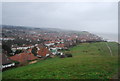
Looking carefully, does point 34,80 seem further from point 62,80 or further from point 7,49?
point 7,49

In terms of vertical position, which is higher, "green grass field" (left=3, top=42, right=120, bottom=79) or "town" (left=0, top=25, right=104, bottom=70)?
"green grass field" (left=3, top=42, right=120, bottom=79)

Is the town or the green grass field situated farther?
the town

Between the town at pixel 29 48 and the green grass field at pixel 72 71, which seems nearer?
the green grass field at pixel 72 71

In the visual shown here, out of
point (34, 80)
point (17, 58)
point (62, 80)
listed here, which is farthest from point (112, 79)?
point (17, 58)

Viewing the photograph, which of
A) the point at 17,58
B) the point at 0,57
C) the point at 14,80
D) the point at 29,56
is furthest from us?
the point at 29,56

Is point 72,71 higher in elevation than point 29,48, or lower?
higher

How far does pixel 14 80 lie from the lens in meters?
7.89

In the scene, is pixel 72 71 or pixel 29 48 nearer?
pixel 72 71

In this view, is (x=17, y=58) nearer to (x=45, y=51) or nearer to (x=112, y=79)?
(x=45, y=51)

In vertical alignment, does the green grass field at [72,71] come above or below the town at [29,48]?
above

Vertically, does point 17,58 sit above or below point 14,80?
below

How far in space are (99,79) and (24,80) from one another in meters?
5.16

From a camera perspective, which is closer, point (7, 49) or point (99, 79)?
point (99, 79)

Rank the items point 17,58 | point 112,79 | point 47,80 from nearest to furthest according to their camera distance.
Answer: point 112,79, point 47,80, point 17,58
